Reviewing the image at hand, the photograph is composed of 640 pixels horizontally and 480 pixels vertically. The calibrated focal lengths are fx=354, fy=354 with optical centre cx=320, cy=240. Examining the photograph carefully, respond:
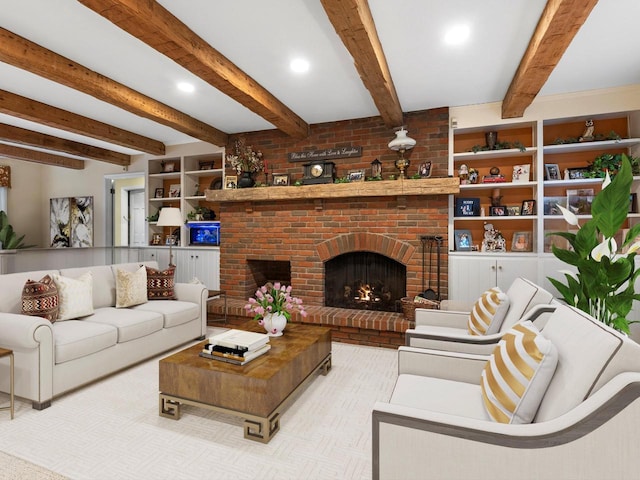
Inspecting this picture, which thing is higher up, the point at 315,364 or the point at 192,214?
the point at 192,214

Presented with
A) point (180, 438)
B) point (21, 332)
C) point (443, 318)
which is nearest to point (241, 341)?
point (180, 438)

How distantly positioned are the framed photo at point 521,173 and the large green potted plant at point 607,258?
1.39 metres

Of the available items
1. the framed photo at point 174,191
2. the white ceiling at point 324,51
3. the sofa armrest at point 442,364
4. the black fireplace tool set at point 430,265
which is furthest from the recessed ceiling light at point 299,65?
the framed photo at point 174,191

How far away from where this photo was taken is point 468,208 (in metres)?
3.97

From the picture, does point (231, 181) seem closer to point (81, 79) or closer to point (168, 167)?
point (168, 167)

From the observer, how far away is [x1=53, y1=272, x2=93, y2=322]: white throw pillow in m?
2.90

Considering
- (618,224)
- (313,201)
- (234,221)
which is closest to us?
(618,224)

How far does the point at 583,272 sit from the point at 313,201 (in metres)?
2.81

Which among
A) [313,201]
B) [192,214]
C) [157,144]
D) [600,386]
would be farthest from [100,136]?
[600,386]

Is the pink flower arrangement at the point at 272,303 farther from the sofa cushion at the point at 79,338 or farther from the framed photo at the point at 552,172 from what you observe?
the framed photo at the point at 552,172

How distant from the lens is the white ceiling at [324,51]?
2.25 meters

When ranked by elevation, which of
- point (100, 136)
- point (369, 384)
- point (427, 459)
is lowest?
point (369, 384)

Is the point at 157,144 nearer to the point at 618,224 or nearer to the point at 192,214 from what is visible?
the point at 192,214

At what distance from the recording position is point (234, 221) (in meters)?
4.84
